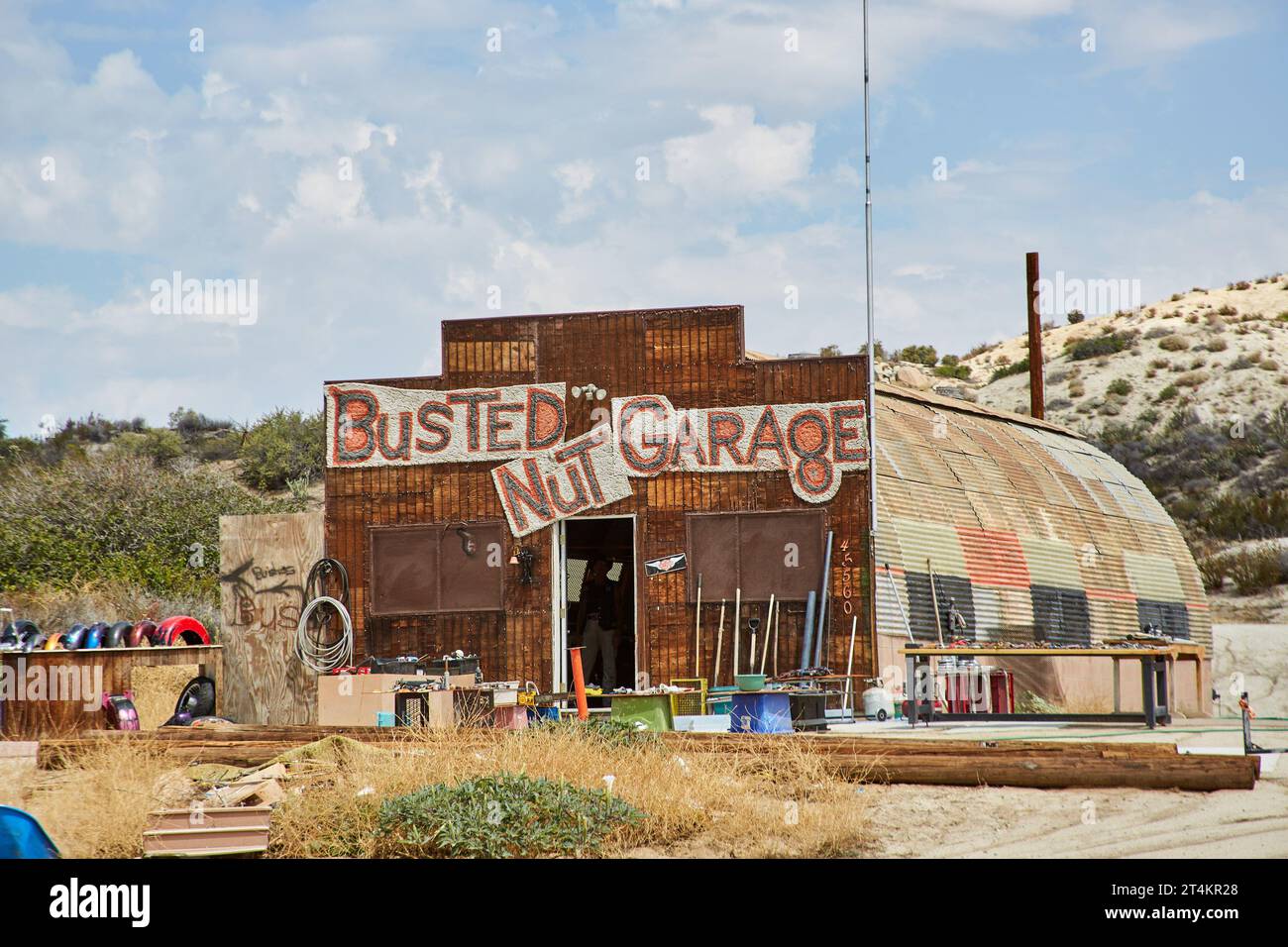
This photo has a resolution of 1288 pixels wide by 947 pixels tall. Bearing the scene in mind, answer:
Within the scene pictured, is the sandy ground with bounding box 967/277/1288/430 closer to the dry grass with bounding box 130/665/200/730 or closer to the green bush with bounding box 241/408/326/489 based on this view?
the green bush with bounding box 241/408/326/489

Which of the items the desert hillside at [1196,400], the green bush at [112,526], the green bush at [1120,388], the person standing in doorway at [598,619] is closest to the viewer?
the person standing in doorway at [598,619]

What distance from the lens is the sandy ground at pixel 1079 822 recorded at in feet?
39.7

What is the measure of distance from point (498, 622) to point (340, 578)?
2912mm

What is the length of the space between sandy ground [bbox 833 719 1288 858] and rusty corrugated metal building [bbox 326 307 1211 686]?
340 inches

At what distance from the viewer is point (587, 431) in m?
24.4

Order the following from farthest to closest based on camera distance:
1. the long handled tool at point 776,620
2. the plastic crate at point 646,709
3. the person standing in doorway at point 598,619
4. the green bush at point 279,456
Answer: the green bush at point 279,456 → the person standing in doorway at point 598,619 → the long handled tool at point 776,620 → the plastic crate at point 646,709

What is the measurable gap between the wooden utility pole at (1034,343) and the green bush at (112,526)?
2311cm

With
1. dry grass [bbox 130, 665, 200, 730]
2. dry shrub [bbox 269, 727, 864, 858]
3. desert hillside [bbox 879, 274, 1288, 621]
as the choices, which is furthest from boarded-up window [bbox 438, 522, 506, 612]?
desert hillside [bbox 879, 274, 1288, 621]

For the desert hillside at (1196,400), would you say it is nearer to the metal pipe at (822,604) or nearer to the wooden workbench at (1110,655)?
the metal pipe at (822,604)

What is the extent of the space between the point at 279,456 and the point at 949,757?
143 feet

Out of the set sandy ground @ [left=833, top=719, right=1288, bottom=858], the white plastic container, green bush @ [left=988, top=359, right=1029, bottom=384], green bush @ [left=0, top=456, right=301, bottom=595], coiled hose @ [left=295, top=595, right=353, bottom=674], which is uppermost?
green bush @ [left=988, top=359, right=1029, bottom=384]

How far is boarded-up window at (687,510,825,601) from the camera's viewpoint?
925 inches

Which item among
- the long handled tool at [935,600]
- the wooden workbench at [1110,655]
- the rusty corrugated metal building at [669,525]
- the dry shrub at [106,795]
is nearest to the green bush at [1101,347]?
the rusty corrugated metal building at [669,525]
